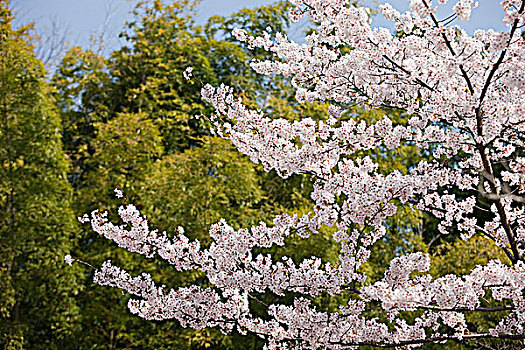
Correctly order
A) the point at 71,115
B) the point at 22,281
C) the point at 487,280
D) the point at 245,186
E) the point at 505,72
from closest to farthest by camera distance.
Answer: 1. the point at 487,280
2. the point at 505,72
3. the point at 22,281
4. the point at 245,186
5. the point at 71,115

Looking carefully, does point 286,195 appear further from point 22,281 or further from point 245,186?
point 22,281

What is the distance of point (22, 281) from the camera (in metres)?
3.49

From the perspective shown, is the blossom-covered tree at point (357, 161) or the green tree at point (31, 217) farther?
the green tree at point (31, 217)

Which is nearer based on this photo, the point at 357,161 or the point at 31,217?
the point at 357,161

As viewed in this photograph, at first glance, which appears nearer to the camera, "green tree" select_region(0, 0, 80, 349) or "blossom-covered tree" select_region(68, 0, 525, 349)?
"blossom-covered tree" select_region(68, 0, 525, 349)

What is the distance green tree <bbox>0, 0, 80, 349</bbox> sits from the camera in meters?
3.46

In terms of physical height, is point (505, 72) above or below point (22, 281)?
above

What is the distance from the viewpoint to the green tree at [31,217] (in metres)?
3.46

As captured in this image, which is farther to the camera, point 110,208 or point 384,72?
point 110,208

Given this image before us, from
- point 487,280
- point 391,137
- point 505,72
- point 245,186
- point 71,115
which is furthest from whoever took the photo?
point 71,115

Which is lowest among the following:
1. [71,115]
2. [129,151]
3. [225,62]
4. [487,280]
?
[487,280]

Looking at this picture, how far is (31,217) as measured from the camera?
3.55 m

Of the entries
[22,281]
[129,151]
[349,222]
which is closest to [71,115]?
[129,151]

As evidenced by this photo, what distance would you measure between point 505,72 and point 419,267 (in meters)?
0.83
